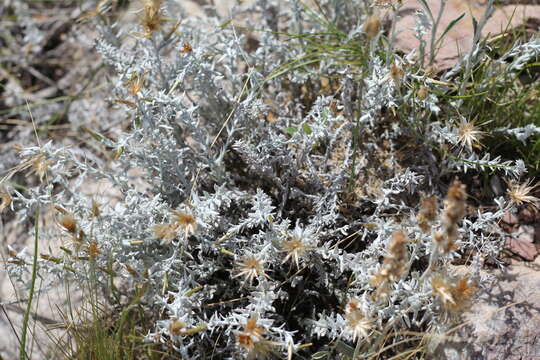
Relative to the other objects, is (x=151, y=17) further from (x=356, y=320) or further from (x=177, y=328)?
(x=356, y=320)

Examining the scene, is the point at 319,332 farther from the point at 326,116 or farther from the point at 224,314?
the point at 326,116

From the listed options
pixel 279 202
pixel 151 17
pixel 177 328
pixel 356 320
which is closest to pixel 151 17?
pixel 151 17

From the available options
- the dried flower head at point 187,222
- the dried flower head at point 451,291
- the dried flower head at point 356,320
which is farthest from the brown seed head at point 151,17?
the dried flower head at point 451,291

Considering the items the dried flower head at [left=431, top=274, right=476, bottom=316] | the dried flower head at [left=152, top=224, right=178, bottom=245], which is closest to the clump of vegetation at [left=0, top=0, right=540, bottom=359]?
the dried flower head at [left=152, top=224, right=178, bottom=245]

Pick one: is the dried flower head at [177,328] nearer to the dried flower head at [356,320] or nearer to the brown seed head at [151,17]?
the dried flower head at [356,320]

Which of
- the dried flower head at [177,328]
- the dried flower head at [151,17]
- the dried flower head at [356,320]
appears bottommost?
the dried flower head at [177,328]

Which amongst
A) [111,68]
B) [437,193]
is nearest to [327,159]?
[437,193]

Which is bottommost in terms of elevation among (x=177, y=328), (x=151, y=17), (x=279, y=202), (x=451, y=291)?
(x=177, y=328)

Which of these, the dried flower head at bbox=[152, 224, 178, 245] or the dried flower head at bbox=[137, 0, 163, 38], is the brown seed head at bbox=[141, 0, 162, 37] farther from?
the dried flower head at bbox=[152, 224, 178, 245]

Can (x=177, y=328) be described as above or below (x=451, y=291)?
below
